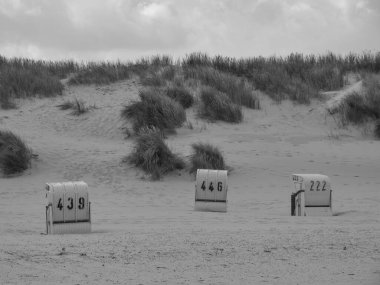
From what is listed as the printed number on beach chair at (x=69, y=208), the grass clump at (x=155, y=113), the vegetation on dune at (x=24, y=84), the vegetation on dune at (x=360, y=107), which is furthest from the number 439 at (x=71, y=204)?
the vegetation on dune at (x=24, y=84)

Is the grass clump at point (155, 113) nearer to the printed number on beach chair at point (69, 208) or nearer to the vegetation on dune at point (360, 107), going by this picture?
the vegetation on dune at point (360, 107)

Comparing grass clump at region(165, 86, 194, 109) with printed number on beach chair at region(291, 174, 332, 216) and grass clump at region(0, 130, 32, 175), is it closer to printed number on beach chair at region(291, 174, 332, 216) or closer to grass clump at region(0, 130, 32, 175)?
grass clump at region(0, 130, 32, 175)

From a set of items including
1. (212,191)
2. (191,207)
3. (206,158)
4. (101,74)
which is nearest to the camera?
(212,191)

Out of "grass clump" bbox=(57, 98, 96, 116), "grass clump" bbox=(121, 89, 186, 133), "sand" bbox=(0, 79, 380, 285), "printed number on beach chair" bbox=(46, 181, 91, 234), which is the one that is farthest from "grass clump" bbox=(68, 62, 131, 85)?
"printed number on beach chair" bbox=(46, 181, 91, 234)

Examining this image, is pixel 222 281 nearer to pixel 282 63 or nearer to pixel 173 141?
pixel 173 141

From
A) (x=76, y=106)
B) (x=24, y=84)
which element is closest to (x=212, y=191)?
(x=76, y=106)

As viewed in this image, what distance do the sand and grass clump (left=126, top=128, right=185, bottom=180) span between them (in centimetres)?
21

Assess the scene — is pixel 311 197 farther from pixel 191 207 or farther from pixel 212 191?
pixel 191 207

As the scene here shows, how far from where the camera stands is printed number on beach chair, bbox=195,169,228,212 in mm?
15859

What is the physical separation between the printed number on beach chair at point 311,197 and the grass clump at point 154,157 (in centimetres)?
537

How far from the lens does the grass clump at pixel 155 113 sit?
23.5m

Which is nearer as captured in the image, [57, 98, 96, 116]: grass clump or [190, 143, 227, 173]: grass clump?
[190, 143, 227, 173]: grass clump

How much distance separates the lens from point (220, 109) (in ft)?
80.3

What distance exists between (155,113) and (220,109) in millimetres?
1869
